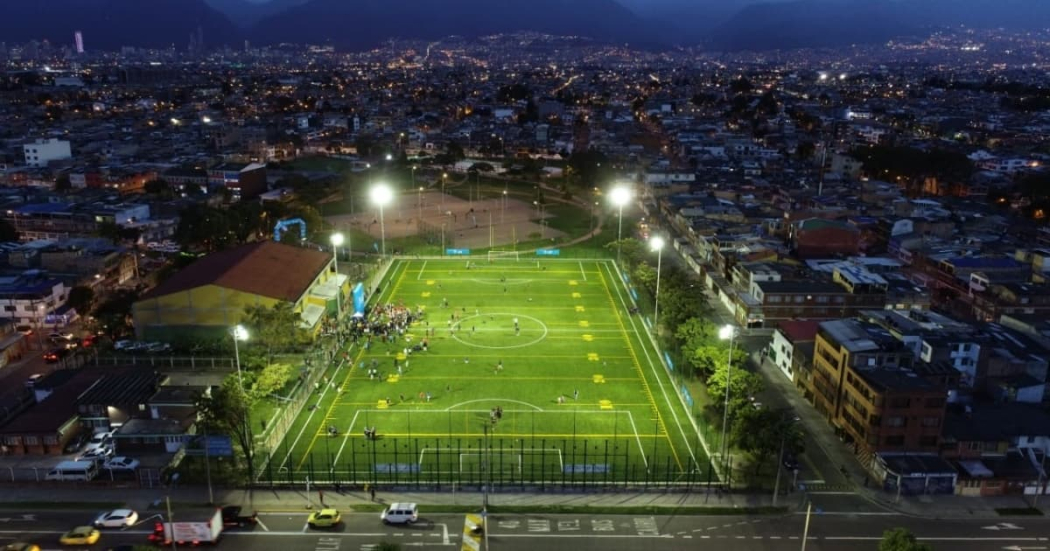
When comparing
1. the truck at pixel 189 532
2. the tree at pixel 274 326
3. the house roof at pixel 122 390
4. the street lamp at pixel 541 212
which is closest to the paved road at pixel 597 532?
the truck at pixel 189 532

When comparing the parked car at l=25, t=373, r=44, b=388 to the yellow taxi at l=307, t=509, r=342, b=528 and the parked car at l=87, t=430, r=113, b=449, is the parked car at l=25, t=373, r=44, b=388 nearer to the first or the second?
the parked car at l=87, t=430, r=113, b=449

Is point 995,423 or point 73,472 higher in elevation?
point 995,423

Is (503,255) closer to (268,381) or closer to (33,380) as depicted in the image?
(268,381)

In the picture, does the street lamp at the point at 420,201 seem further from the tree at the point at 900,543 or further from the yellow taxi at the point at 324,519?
the tree at the point at 900,543

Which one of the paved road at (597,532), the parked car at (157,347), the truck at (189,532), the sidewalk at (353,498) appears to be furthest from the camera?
the parked car at (157,347)

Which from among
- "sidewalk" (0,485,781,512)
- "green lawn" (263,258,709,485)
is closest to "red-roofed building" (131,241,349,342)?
"green lawn" (263,258,709,485)

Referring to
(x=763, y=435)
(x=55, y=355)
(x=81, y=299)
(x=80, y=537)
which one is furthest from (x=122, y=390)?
(x=763, y=435)
